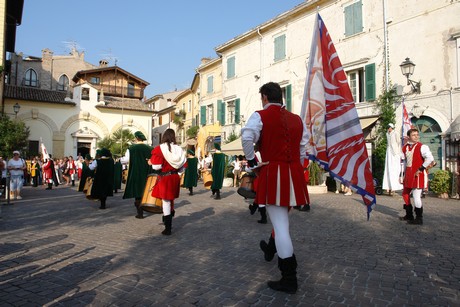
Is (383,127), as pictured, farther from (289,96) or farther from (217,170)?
(217,170)

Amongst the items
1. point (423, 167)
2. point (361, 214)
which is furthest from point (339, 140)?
point (361, 214)

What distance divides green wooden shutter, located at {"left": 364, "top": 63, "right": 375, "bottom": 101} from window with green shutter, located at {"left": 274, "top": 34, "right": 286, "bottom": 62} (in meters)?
6.46

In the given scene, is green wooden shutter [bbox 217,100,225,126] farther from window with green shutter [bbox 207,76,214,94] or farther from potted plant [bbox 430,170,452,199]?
potted plant [bbox 430,170,452,199]

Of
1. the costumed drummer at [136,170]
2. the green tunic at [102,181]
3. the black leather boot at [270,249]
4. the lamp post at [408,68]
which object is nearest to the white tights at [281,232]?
the black leather boot at [270,249]

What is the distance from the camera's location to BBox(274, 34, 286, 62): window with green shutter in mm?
21645

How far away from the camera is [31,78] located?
1775 inches

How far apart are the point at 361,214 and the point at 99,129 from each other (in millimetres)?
34847

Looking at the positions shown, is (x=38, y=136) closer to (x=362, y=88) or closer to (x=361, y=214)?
(x=362, y=88)

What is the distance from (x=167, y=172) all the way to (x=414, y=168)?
16.2ft

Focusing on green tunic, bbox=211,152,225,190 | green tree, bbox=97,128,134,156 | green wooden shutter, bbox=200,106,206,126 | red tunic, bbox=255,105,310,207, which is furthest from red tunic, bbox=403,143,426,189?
green tree, bbox=97,128,134,156

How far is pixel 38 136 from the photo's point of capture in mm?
33281

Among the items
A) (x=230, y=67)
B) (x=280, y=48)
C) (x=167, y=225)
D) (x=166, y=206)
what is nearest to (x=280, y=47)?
(x=280, y=48)

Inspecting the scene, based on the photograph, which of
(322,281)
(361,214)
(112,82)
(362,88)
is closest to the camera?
(322,281)

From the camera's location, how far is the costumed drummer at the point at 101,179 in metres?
9.19
